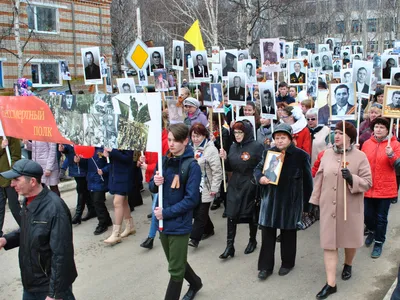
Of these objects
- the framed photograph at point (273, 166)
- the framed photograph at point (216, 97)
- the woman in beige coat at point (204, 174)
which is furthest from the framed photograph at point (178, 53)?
the framed photograph at point (273, 166)

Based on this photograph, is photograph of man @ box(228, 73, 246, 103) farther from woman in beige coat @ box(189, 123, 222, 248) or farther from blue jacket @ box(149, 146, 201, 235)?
blue jacket @ box(149, 146, 201, 235)

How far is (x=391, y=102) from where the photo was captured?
580cm

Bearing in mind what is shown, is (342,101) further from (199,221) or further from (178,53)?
(178,53)

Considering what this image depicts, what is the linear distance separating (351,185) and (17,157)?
14.9 feet

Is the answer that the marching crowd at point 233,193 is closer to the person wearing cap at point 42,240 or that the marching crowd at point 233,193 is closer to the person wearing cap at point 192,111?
the person wearing cap at point 42,240

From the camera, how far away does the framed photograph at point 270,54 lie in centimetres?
920

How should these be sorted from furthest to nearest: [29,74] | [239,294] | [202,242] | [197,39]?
[29,74]
[197,39]
[202,242]
[239,294]

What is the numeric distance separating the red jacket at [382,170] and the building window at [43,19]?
2055 centimetres

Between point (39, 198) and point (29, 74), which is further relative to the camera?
point (29, 74)

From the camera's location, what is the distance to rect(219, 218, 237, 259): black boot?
5805mm

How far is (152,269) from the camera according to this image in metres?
5.65

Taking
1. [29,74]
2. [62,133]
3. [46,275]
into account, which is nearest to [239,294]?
[46,275]

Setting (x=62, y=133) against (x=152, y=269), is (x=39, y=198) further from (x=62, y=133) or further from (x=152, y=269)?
(x=152, y=269)

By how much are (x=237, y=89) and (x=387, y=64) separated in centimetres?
388
